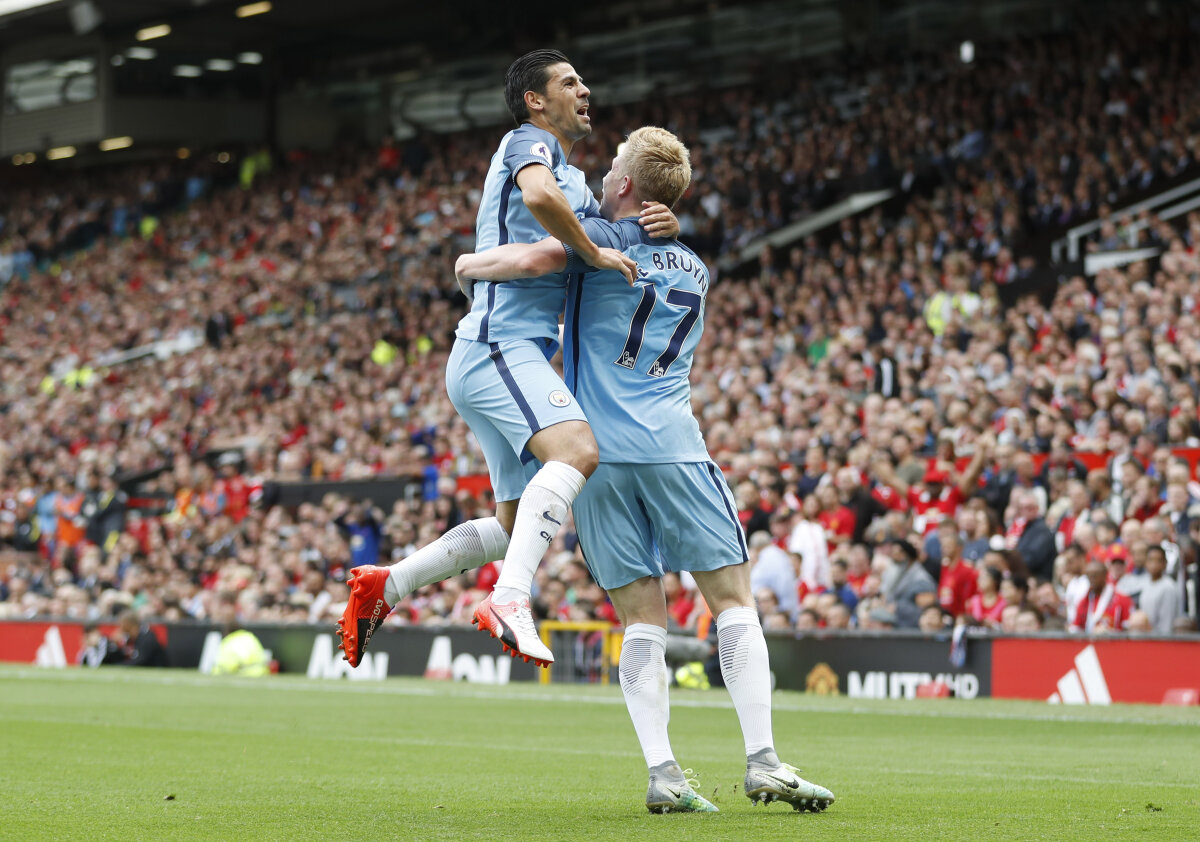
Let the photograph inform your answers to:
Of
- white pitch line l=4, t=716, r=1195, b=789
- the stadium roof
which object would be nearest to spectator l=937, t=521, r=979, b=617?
white pitch line l=4, t=716, r=1195, b=789

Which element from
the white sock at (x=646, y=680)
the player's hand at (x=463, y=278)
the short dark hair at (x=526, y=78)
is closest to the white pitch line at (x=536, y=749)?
the white sock at (x=646, y=680)

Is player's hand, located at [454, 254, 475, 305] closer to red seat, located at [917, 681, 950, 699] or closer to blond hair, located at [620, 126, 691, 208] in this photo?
blond hair, located at [620, 126, 691, 208]

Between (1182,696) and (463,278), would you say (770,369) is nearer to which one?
(1182,696)

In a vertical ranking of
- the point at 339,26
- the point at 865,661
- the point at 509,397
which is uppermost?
the point at 339,26

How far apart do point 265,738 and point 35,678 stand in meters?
8.81

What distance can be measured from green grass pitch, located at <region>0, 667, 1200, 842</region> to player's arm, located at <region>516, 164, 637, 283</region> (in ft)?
5.89

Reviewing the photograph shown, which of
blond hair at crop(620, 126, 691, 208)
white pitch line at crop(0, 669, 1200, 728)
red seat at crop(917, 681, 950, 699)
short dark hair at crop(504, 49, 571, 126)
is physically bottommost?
white pitch line at crop(0, 669, 1200, 728)

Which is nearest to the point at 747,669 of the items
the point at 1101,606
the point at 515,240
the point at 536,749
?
the point at 515,240

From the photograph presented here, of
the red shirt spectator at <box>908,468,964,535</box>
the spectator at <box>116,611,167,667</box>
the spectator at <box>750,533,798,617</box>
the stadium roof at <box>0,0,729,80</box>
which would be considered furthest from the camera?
the stadium roof at <box>0,0,729,80</box>

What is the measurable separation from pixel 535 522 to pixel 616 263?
0.89 meters

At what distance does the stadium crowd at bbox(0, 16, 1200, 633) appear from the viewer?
13992 mm

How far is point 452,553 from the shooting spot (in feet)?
19.1

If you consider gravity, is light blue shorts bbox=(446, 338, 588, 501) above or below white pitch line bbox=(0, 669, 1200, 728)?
above

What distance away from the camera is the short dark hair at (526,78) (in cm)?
559
